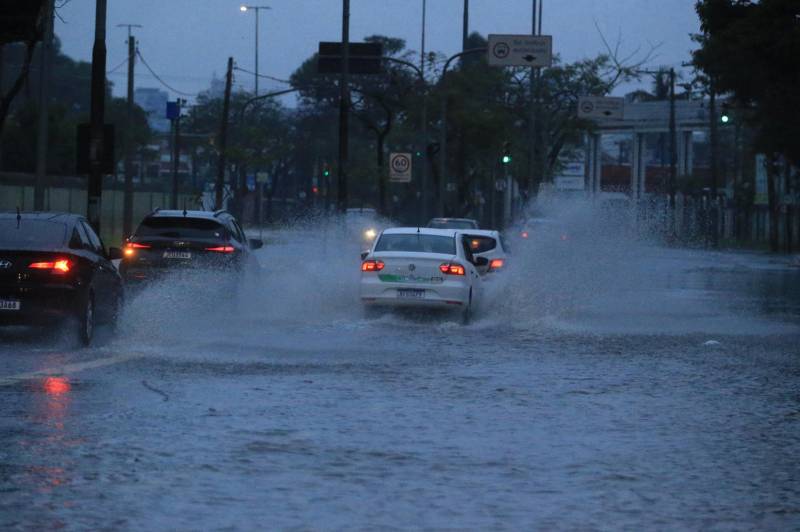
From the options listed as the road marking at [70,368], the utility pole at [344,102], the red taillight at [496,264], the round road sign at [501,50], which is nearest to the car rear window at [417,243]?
the red taillight at [496,264]

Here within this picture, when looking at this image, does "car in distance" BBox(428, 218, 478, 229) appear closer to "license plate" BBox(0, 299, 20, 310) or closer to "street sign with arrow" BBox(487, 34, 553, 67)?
"street sign with arrow" BBox(487, 34, 553, 67)

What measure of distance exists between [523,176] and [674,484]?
8424 cm

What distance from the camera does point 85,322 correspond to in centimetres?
1842

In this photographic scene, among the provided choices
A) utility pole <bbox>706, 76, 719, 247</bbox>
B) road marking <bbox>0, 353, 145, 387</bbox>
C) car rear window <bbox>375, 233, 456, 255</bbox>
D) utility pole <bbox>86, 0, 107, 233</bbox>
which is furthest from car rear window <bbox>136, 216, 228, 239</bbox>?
utility pole <bbox>706, 76, 719, 247</bbox>

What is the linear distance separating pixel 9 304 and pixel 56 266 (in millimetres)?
690

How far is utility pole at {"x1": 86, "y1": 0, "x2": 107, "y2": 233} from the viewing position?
1109 inches

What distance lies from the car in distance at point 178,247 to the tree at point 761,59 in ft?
88.7

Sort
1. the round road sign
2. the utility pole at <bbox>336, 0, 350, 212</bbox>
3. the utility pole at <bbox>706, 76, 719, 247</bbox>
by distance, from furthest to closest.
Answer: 1. the utility pole at <bbox>706, 76, 719, 247</bbox>
2. the round road sign
3. the utility pole at <bbox>336, 0, 350, 212</bbox>

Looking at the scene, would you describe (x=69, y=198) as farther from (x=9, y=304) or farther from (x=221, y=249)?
(x=9, y=304)

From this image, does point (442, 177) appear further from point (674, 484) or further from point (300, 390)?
point (674, 484)

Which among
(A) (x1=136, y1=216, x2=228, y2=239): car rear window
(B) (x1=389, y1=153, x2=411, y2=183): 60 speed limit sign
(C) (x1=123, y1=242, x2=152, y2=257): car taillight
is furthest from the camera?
(B) (x1=389, y1=153, x2=411, y2=183): 60 speed limit sign

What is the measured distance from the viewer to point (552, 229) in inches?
1866

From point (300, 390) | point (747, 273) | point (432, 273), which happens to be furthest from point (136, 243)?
point (747, 273)

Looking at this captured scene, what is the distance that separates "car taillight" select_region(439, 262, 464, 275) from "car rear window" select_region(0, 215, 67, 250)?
21.3 ft
